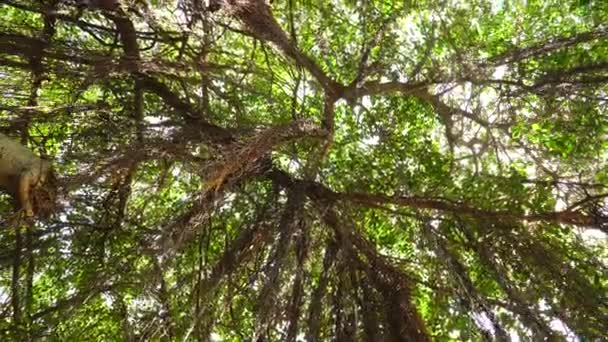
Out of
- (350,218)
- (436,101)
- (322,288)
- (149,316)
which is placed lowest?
(149,316)

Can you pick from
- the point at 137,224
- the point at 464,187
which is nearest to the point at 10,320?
the point at 137,224

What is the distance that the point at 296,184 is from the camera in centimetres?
366

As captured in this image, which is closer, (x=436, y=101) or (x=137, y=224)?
(x=137, y=224)

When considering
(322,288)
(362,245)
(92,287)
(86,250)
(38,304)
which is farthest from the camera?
(38,304)

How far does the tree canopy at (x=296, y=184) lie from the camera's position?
10.2 feet

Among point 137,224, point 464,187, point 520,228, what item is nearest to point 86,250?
point 137,224

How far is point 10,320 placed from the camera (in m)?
3.71

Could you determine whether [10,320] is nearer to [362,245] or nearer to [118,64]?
[118,64]

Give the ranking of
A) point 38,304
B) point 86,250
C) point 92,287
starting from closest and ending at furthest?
point 92,287
point 86,250
point 38,304

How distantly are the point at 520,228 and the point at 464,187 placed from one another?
46cm

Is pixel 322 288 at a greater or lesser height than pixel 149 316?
greater

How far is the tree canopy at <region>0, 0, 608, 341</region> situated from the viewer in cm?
311

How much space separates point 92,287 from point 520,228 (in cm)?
265

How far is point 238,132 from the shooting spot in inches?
132
